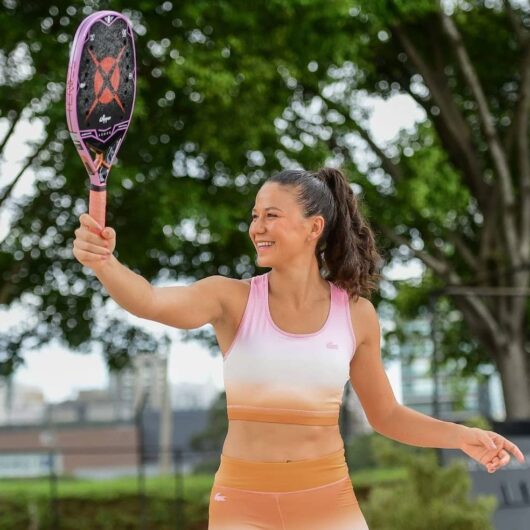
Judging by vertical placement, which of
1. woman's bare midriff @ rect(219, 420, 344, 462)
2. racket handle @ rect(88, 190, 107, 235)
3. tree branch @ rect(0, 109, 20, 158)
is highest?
tree branch @ rect(0, 109, 20, 158)

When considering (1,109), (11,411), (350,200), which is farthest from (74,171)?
(11,411)

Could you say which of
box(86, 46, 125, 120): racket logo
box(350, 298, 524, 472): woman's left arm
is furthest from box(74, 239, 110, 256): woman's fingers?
box(350, 298, 524, 472): woman's left arm

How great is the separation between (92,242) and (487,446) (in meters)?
1.34

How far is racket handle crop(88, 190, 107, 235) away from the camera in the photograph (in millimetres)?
2576

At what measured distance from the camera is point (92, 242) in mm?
2562

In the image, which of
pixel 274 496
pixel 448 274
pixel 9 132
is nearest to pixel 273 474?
pixel 274 496

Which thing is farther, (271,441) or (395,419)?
(395,419)

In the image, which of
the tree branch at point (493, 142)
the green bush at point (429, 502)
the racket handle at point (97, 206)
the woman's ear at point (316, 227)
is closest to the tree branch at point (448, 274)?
the tree branch at point (493, 142)

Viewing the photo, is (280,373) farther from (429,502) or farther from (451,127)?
(451,127)

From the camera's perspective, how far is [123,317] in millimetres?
18047

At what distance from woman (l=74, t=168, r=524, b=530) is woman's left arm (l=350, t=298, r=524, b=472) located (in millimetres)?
10

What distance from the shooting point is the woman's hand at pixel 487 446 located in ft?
10.7

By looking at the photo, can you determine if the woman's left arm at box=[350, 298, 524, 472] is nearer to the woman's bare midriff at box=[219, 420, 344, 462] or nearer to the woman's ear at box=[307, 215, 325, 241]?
the woman's ear at box=[307, 215, 325, 241]

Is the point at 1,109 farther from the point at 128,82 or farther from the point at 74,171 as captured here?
the point at 128,82
